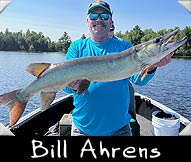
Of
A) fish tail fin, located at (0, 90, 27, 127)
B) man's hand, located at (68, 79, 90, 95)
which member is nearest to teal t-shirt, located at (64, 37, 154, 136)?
man's hand, located at (68, 79, 90, 95)

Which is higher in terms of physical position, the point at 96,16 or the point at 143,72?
the point at 96,16

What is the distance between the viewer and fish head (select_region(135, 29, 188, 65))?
141 cm

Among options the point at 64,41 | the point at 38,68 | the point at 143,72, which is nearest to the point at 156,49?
the point at 143,72

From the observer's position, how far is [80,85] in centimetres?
150

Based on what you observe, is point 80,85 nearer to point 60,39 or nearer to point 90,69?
point 90,69

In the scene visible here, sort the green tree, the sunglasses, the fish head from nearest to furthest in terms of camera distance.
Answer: the fish head
the sunglasses
the green tree

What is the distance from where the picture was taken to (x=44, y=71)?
1463 mm

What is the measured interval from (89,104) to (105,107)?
0.11 metres

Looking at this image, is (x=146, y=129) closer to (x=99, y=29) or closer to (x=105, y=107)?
(x=105, y=107)

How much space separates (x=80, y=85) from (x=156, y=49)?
477 millimetres

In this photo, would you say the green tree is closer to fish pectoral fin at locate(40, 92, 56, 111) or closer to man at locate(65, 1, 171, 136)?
man at locate(65, 1, 171, 136)

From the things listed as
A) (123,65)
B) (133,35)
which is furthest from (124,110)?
(133,35)

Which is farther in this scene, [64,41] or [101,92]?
[64,41]

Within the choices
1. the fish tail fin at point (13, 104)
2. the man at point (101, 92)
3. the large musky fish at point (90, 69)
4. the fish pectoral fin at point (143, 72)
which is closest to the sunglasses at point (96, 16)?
the man at point (101, 92)
